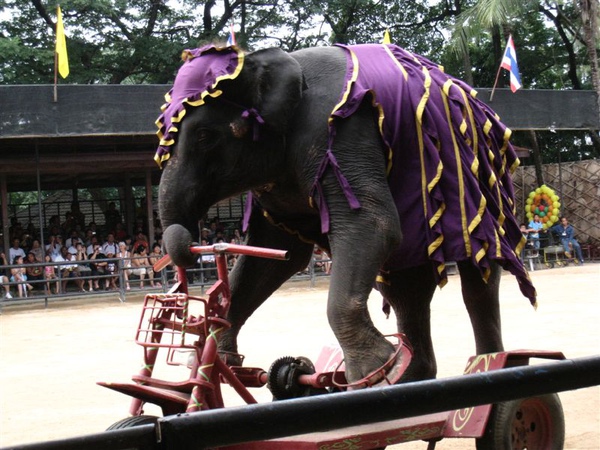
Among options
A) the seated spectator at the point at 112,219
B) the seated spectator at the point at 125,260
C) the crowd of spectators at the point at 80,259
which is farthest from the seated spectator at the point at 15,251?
the seated spectator at the point at 112,219

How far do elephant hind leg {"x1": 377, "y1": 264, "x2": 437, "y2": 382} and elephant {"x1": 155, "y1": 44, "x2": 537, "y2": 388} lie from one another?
399mm

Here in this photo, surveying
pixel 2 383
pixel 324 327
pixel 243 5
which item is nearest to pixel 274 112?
pixel 2 383

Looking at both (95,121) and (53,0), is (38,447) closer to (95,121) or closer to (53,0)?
(95,121)

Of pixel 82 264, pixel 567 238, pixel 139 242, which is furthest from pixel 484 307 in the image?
pixel 567 238

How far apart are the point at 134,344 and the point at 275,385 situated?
6359mm

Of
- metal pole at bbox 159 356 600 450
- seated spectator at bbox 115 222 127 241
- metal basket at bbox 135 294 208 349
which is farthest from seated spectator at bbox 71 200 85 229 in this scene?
metal pole at bbox 159 356 600 450

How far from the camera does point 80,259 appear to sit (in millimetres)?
17953

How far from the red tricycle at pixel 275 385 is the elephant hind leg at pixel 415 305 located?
0.61 metres

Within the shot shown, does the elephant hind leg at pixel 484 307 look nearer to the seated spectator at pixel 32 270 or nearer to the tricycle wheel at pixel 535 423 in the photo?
the tricycle wheel at pixel 535 423

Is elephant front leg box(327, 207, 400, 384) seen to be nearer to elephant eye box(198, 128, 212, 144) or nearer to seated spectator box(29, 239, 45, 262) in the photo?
elephant eye box(198, 128, 212, 144)

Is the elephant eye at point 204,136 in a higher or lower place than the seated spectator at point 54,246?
higher

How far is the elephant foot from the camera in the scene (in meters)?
3.69

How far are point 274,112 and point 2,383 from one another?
5.04 meters

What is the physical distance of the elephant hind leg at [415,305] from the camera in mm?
4734
